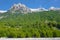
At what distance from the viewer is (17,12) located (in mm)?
53812

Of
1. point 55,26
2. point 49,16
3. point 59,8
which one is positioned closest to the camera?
point 55,26

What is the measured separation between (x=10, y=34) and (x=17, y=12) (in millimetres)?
34141

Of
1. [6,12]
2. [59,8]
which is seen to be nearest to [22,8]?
[6,12]

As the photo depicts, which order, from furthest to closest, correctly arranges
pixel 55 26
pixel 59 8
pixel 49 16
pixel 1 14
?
pixel 1 14 → pixel 59 8 → pixel 49 16 → pixel 55 26

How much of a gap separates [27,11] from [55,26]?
2553cm

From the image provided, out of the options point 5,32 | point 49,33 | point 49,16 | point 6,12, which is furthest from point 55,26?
point 6,12

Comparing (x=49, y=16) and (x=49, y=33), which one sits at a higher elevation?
(x=49, y=16)

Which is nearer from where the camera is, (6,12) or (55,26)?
(55,26)

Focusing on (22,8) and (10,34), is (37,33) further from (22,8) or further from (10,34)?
(22,8)

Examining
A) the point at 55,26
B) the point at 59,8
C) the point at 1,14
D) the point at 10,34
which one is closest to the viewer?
the point at 10,34

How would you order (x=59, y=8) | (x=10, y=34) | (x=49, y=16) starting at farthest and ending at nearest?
(x=59, y=8)
(x=49, y=16)
(x=10, y=34)

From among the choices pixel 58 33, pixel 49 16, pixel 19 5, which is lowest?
pixel 58 33

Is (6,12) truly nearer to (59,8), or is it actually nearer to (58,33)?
(59,8)

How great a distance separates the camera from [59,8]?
51250mm
